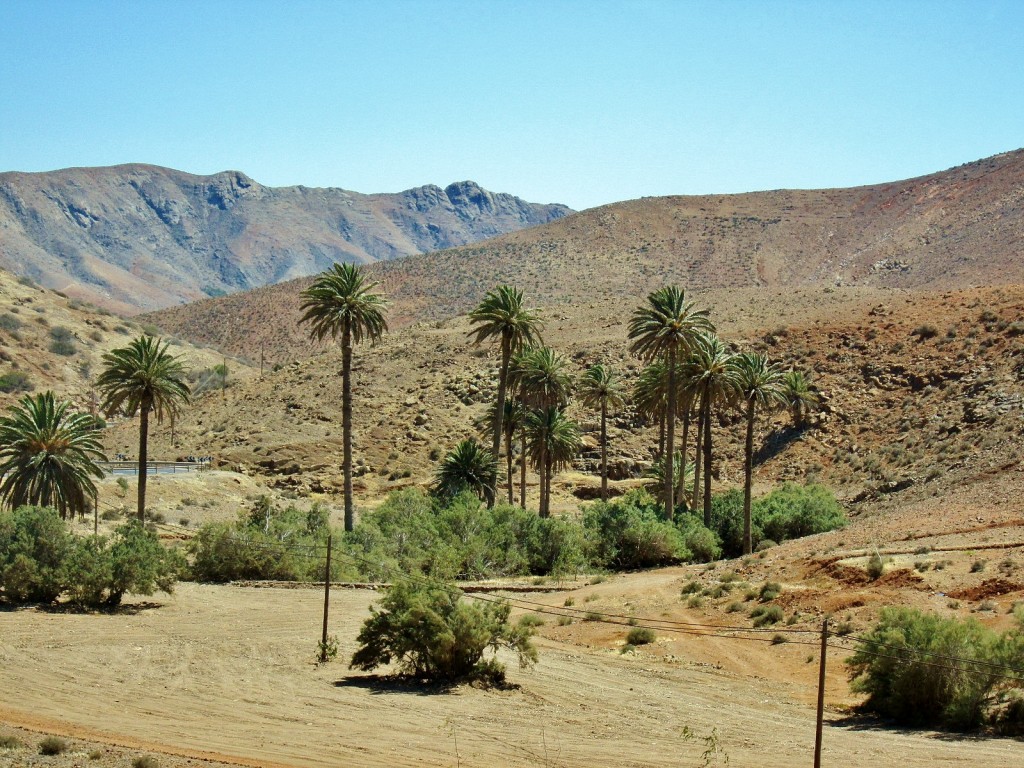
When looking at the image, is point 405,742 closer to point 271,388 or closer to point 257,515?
point 257,515

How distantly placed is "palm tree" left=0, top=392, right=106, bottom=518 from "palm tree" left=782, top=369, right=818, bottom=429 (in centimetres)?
4923

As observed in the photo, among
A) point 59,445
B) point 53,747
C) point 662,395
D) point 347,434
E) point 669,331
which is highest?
point 669,331

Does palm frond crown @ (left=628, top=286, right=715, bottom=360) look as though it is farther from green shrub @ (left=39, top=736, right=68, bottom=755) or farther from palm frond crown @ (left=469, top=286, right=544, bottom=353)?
green shrub @ (left=39, top=736, right=68, bottom=755)

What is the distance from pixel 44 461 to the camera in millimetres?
46500

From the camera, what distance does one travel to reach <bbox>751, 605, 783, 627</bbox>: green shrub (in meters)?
38.1

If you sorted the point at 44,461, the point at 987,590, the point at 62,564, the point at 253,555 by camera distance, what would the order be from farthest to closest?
the point at 253,555
the point at 44,461
the point at 62,564
the point at 987,590

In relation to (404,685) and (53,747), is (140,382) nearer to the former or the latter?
(404,685)

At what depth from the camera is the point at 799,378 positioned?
81.8 meters

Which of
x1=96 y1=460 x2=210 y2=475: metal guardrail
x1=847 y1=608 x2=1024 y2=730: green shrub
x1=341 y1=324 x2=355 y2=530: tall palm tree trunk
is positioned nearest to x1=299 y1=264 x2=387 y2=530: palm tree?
x1=341 y1=324 x2=355 y2=530: tall palm tree trunk

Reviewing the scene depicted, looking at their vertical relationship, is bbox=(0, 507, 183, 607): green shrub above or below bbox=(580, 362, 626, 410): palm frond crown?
below

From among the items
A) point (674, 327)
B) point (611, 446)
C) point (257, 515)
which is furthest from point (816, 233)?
point (257, 515)

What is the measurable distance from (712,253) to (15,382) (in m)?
93.3

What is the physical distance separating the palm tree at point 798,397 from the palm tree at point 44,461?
49.2 m

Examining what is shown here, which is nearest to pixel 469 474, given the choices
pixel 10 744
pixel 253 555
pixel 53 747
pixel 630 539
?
pixel 630 539
